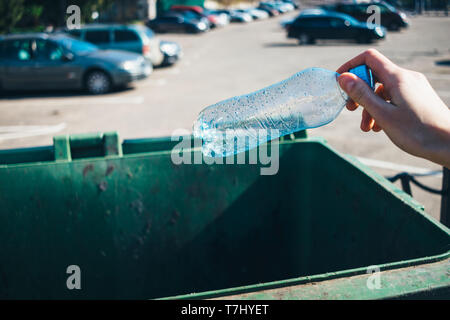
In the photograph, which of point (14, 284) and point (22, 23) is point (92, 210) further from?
point (22, 23)

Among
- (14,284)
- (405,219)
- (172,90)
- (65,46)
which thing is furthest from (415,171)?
(65,46)

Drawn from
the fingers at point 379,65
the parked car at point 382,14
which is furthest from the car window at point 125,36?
the parked car at point 382,14

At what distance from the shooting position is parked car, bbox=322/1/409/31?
1032 inches

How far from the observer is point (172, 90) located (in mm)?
12180

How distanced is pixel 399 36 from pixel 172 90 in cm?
1780


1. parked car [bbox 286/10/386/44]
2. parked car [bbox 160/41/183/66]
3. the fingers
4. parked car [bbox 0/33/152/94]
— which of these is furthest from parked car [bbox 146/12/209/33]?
the fingers

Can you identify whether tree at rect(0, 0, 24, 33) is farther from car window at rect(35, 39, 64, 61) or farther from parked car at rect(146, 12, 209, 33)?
parked car at rect(146, 12, 209, 33)

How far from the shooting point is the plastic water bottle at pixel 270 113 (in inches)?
93.4

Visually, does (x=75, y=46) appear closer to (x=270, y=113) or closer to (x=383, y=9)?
(x=270, y=113)

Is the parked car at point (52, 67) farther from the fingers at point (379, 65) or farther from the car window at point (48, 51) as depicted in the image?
the fingers at point (379, 65)

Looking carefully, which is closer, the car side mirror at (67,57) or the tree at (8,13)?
the car side mirror at (67,57)

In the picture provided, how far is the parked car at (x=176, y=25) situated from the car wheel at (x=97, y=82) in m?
20.7

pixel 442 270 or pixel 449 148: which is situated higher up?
pixel 449 148

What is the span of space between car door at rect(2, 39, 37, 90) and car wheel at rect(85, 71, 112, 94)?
4.72 feet
